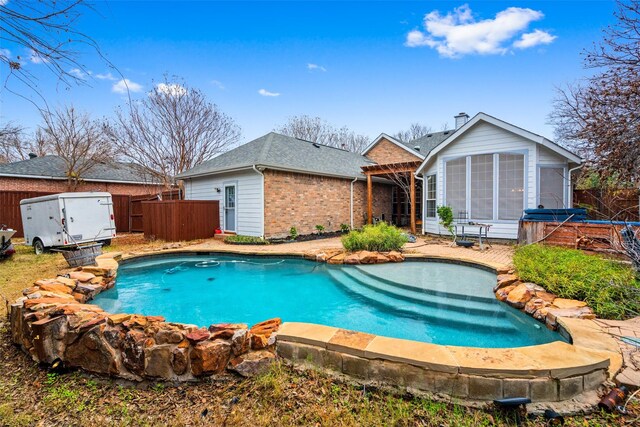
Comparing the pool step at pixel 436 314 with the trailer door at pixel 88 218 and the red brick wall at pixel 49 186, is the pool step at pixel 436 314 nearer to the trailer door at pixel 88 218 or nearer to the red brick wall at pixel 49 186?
the trailer door at pixel 88 218

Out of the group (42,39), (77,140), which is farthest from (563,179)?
(77,140)

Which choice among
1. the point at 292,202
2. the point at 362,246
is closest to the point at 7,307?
the point at 362,246

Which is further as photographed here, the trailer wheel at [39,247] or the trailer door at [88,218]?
the trailer wheel at [39,247]

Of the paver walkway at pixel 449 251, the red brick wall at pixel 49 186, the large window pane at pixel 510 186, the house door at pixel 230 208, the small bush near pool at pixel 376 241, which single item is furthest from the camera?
the red brick wall at pixel 49 186

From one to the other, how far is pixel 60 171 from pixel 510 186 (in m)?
25.0

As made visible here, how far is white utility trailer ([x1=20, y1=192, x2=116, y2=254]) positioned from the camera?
31.3 feet

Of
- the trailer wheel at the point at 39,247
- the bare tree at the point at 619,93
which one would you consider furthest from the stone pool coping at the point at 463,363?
the trailer wheel at the point at 39,247

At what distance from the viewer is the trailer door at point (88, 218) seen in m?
9.75

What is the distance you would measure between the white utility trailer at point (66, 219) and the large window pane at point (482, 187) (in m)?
13.5

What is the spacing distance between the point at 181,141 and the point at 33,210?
10.2m

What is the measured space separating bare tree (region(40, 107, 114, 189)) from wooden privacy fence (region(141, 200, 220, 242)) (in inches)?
338

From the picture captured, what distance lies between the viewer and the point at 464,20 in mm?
9570

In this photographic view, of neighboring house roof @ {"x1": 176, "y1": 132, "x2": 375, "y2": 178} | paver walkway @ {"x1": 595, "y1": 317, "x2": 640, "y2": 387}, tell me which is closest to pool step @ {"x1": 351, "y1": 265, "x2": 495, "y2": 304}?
paver walkway @ {"x1": 595, "y1": 317, "x2": 640, "y2": 387}

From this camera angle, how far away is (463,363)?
2426 millimetres
